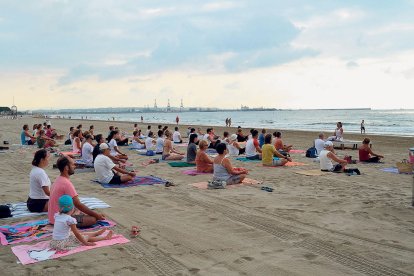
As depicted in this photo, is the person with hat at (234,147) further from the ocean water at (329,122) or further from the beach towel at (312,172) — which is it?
the ocean water at (329,122)

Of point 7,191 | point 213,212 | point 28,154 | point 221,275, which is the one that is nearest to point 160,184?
point 213,212

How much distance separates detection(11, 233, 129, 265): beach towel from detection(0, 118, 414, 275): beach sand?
0.10 m

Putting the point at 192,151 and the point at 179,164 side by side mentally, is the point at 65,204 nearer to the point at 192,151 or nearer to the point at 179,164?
the point at 179,164

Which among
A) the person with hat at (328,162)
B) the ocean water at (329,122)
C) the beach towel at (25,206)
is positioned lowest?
the beach towel at (25,206)

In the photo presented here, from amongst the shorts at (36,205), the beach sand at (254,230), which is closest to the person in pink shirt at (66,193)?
the beach sand at (254,230)

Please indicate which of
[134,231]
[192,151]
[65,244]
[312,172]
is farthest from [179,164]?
[65,244]

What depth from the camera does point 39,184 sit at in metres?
6.18

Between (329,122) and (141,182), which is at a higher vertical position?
(329,122)

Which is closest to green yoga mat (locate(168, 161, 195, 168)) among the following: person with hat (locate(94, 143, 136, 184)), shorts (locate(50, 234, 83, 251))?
person with hat (locate(94, 143, 136, 184))

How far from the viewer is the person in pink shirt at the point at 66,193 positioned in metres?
5.18

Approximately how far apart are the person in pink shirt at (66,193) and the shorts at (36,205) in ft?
3.30

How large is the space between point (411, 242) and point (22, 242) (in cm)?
505

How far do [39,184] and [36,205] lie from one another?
41cm

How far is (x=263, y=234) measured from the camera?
17.3 feet
